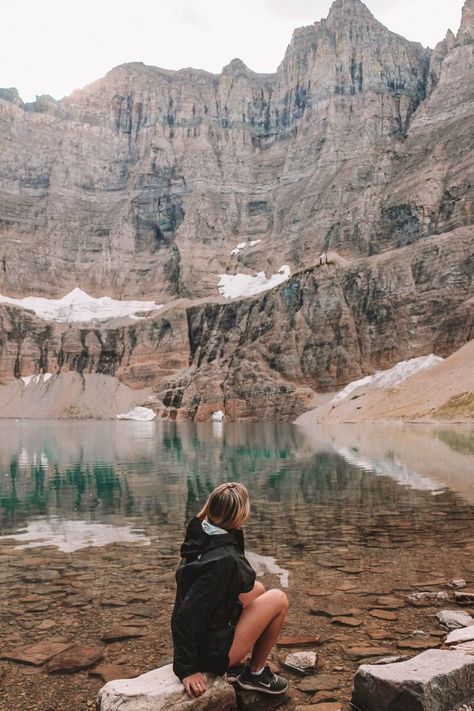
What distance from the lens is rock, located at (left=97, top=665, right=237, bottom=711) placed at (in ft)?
17.1

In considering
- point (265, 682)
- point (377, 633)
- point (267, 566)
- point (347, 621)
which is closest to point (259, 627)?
point (265, 682)

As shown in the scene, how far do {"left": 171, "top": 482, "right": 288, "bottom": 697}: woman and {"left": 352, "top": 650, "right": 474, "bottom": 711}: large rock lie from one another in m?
A: 1.24

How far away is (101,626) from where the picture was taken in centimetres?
863

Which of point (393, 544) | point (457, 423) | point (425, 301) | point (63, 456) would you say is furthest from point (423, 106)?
point (393, 544)

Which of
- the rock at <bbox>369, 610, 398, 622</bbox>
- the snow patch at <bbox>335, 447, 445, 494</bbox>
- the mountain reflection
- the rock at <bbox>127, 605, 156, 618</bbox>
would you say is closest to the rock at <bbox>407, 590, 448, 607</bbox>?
the rock at <bbox>369, 610, 398, 622</bbox>

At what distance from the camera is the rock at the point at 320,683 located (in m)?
6.41

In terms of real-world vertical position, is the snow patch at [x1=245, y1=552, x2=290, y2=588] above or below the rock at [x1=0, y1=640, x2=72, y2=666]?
below

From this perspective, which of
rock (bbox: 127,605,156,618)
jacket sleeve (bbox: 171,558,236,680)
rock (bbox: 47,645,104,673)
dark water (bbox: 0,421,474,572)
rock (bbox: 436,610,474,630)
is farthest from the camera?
dark water (bbox: 0,421,474,572)

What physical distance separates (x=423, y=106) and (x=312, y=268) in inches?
2915

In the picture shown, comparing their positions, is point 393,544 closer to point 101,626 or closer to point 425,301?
point 101,626

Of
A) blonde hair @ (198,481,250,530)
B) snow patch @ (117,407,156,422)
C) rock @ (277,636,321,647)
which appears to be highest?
snow patch @ (117,407,156,422)

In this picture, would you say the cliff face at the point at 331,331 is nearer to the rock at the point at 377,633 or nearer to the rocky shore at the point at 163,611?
the rocky shore at the point at 163,611

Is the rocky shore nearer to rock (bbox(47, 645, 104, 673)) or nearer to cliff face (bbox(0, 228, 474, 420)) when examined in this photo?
rock (bbox(47, 645, 104, 673))

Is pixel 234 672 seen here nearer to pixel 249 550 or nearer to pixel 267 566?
pixel 267 566
